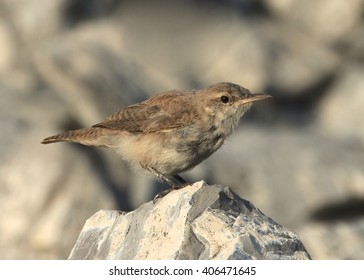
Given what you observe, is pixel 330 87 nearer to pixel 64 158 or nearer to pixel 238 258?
pixel 64 158

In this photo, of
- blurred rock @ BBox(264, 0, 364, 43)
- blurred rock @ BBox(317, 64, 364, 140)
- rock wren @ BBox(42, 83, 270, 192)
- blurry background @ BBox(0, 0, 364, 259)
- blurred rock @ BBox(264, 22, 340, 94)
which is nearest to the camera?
rock wren @ BBox(42, 83, 270, 192)

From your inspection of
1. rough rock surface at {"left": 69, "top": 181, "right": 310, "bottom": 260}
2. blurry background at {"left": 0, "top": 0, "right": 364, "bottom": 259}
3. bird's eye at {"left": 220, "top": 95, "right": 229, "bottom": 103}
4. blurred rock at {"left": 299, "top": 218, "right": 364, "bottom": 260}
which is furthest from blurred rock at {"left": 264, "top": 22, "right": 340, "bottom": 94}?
rough rock surface at {"left": 69, "top": 181, "right": 310, "bottom": 260}

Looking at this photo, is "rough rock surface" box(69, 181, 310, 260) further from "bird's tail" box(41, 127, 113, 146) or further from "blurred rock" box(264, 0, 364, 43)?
"blurred rock" box(264, 0, 364, 43)

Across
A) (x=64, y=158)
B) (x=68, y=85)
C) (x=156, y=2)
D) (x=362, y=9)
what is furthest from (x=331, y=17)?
(x=64, y=158)

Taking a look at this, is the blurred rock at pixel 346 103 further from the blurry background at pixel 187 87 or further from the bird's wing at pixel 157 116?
the bird's wing at pixel 157 116

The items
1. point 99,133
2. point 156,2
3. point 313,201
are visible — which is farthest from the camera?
point 156,2

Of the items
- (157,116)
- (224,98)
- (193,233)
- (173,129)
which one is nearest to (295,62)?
(224,98)

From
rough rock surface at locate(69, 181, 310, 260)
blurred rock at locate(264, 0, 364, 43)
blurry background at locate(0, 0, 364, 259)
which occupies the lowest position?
rough rock surface at locate(69, 181, 310, 260)
